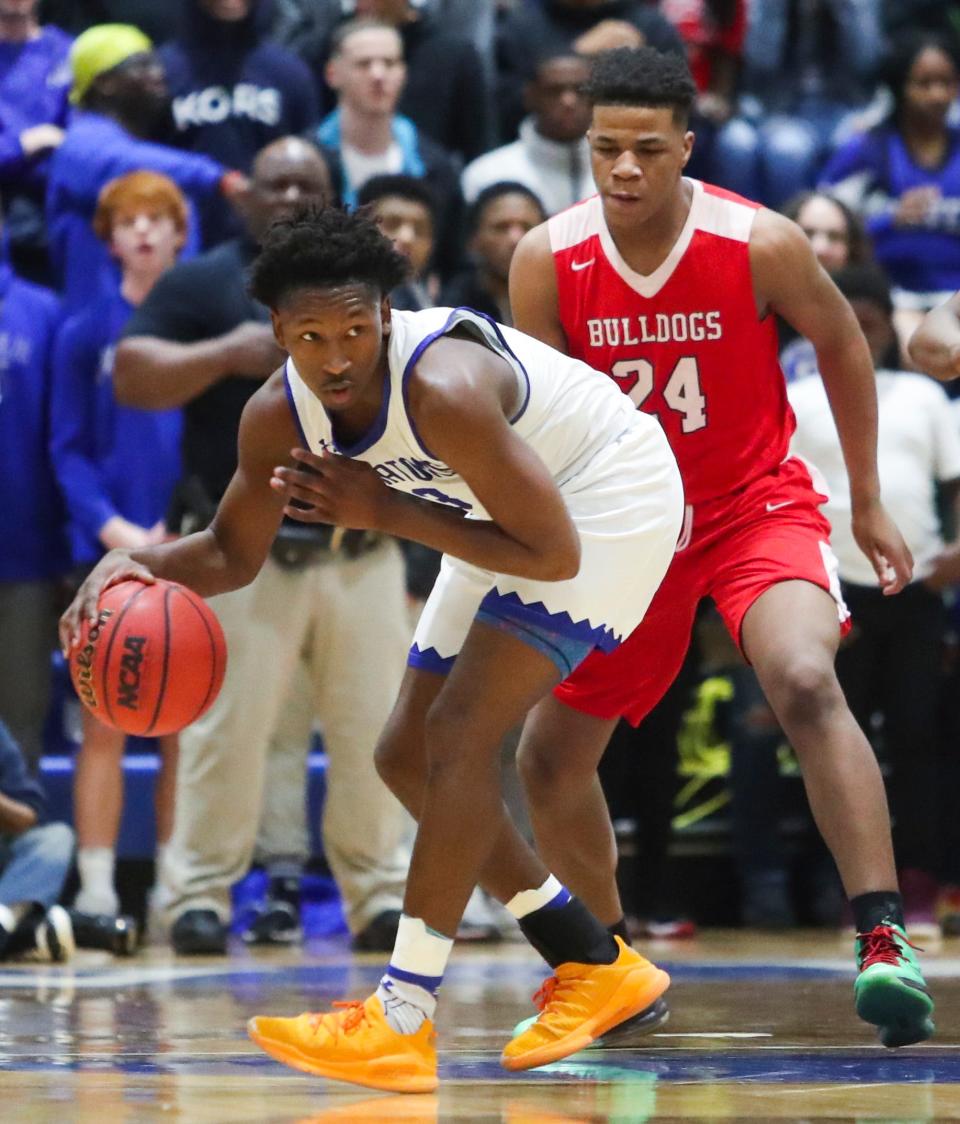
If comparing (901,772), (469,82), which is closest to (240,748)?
(901,772)

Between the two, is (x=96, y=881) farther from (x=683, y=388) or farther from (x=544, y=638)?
(x=544, y=638)

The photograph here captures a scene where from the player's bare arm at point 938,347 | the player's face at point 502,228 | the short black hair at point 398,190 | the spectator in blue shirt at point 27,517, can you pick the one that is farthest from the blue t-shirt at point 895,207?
the player's bare arm at point 938,347

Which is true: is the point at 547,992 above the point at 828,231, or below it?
below

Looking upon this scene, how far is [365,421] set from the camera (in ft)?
12.7

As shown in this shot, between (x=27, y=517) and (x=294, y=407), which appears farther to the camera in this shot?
(x=27, y=517)

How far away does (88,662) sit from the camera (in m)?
4.30

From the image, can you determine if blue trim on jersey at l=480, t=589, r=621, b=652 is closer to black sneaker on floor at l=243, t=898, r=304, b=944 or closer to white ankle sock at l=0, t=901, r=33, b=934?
white ankle sock at l=0, t=901, r=33, b=934

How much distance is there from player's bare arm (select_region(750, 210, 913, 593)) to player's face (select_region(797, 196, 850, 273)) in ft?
9.39

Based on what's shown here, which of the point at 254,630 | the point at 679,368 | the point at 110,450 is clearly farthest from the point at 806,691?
the point at 110,450

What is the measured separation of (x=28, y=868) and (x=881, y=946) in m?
3.35

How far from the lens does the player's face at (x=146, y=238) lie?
745cm

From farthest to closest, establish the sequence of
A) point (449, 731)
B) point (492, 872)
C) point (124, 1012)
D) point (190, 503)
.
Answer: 1. point (190, 503)
2. point (124, 1012)
3. point (492, 872)
4. point (449, 731)

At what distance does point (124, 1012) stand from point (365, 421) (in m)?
1.85

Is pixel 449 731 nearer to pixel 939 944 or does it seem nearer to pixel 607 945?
pixel 607 945
